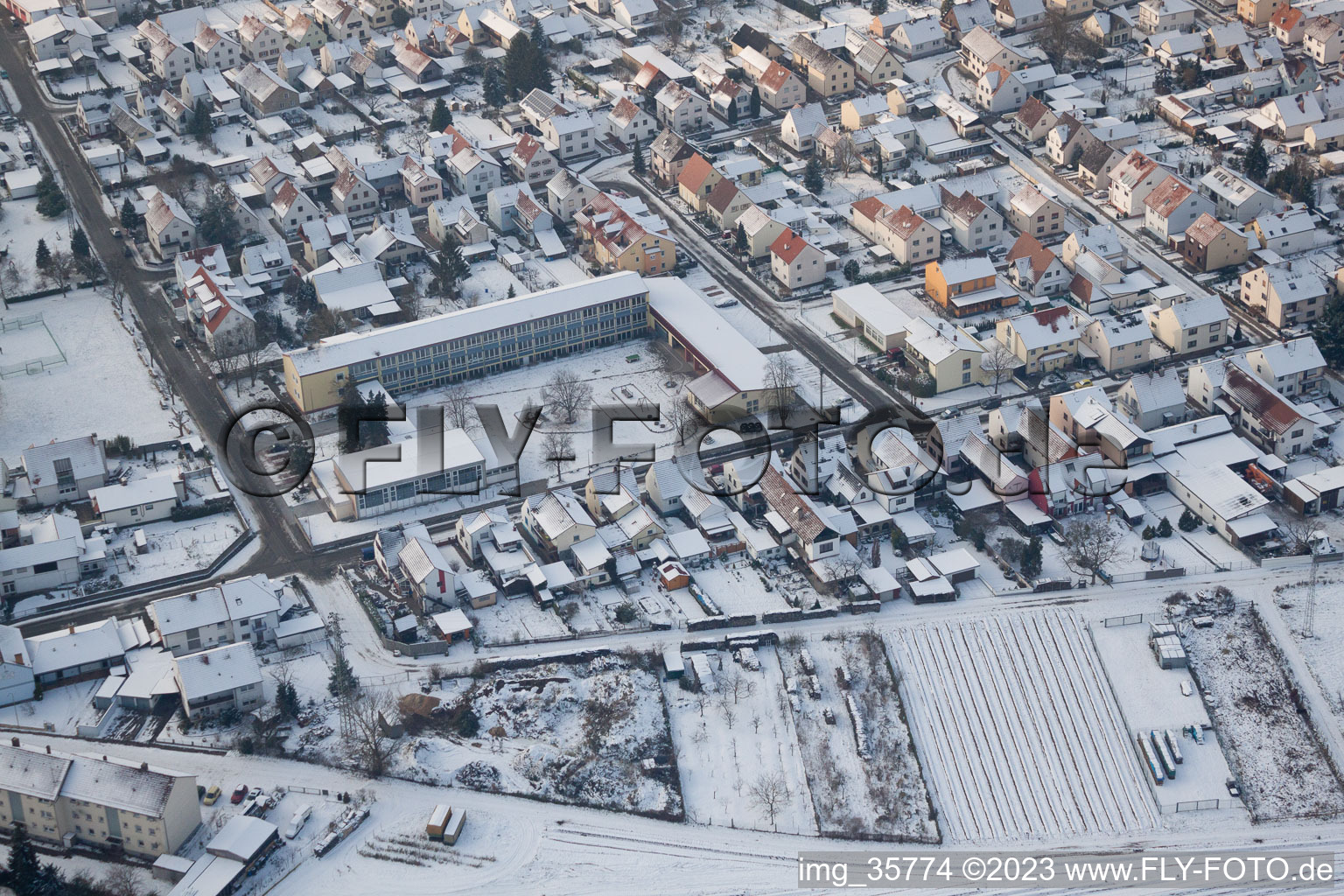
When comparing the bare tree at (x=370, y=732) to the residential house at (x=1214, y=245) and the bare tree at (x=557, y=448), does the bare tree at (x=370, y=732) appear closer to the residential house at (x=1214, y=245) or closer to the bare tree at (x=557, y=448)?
the bare tree at (x=557, y=448)

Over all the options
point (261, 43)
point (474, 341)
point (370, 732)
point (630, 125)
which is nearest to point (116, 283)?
point (474, 341)

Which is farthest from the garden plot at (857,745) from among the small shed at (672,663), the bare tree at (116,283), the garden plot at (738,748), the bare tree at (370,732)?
the bare tree at (116,283)

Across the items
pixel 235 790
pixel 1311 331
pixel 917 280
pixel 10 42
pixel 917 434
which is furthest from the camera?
pixel 10 42

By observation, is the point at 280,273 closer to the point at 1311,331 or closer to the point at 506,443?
the point at 506,443

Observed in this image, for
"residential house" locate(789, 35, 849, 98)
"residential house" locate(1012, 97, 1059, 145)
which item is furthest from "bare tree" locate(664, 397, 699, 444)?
"residential house" locate(789, 35, 849, 98)

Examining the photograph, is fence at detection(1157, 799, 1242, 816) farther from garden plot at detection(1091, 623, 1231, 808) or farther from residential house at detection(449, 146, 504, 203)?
residential house at detection(449, 146, 504, 203)

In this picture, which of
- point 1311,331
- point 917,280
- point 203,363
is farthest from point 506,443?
point 1311,331

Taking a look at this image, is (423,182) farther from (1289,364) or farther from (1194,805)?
(1194,805)

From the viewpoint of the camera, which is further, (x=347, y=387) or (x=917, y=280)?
(x=917, y=280)
